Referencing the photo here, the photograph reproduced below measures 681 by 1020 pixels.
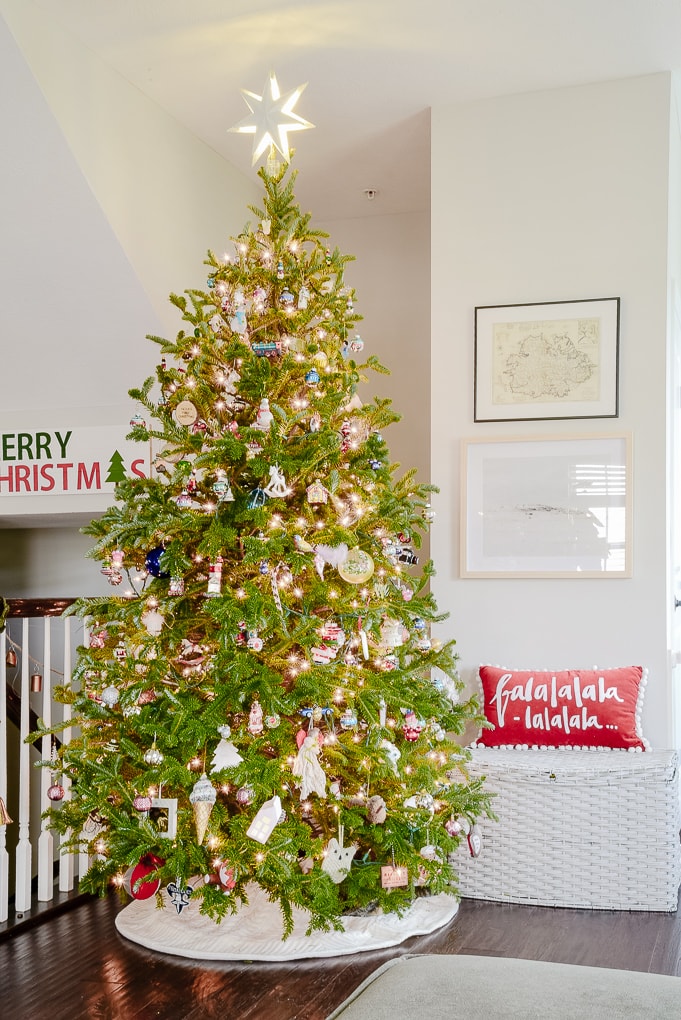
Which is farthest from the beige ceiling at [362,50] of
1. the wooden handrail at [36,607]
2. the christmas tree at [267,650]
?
the wooden handrail at [36,607]

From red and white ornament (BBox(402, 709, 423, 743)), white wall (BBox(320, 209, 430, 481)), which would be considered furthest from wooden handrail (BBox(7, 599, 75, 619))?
white wall (BBox(320, 209, 430, 481))

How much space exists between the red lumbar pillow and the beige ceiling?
201 cm

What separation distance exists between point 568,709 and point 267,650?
1115mm

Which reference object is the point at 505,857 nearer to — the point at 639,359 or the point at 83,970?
the point at 83,970

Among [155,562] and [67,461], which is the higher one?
[67,461]

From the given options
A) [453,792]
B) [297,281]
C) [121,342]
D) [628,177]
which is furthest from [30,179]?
[453,792]

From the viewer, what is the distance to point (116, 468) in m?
3.73

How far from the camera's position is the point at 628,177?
334cm

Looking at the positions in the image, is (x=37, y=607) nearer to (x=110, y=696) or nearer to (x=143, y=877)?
(x=110, y=696)

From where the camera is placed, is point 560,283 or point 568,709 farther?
point 560,283

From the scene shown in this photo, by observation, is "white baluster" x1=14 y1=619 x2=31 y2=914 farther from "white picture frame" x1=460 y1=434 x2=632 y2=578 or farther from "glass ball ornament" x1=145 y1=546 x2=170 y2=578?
"white picture frame" x1=460 y1=434 x2=632 y2=578

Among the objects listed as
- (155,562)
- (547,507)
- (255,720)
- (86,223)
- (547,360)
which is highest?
(86,223)

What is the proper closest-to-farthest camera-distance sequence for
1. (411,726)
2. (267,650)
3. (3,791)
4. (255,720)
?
(255,720)
(267,650)
(411,726)
(3,791)

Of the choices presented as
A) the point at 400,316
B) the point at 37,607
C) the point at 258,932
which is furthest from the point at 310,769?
the point at 400,316
